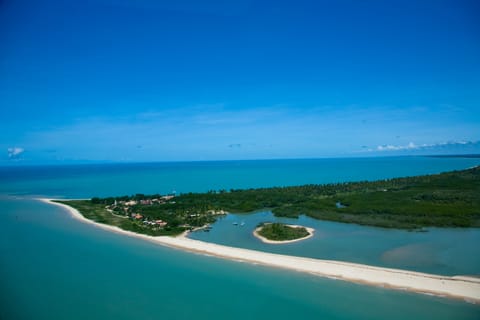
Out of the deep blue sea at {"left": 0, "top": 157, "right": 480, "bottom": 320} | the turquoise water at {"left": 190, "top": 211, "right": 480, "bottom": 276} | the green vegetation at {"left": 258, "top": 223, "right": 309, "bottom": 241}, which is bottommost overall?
the deep blue sea at {"left": 0, "top": 157, "right": 480, "bottom": 320}

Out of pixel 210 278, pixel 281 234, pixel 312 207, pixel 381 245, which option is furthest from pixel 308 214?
pixel 210 278

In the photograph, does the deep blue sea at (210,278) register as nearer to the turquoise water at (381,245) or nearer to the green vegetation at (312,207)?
the turquoise water at (381,245)

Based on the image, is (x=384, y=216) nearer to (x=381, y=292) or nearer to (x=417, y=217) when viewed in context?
(x=417, y=217)

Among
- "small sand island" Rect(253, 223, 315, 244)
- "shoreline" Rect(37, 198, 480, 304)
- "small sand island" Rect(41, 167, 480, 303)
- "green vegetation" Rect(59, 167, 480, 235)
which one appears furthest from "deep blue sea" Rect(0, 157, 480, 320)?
"green vegetation" Rect(59, 167, 480, 235)

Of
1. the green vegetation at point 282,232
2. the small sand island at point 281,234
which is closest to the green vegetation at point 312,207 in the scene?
the small sand island at point 281,234

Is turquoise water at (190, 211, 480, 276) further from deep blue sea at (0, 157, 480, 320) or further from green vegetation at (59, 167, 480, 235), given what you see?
green vegetation at (59, 167, 480, 235)

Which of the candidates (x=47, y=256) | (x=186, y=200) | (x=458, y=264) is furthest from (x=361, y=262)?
(x=186, y=200)
